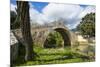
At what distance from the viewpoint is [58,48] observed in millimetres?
2139

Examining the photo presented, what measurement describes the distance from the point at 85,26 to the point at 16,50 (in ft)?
2.84

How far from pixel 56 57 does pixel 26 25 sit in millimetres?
502

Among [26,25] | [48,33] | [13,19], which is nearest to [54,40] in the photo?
[48,33]

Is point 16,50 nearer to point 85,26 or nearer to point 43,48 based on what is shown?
point 43,48

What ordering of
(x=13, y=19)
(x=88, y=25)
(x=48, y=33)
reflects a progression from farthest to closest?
1. (x=88, y=25)
2. (x=48, y=33)
3. (x=13, y=19)

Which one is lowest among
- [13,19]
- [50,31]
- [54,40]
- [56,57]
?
[56,57]

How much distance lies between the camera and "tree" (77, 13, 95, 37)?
2213 mm

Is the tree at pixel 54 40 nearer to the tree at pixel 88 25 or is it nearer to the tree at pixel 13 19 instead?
the tree at pixel 88 25

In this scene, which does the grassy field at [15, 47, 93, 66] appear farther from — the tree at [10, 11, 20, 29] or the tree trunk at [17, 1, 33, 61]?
the tree at [10, 11, 20, 29]

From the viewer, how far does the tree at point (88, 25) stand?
221cm

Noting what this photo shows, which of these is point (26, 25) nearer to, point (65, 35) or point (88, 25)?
point (65, 35)

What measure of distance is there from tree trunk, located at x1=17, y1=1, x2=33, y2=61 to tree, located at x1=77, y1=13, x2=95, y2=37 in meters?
0.62

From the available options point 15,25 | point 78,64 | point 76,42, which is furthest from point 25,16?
point 78,64

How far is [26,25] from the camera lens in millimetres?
2033
